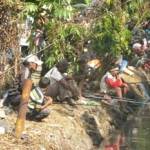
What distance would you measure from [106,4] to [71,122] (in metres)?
3.66

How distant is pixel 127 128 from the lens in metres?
16.2

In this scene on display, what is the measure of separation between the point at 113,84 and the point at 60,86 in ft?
8.57

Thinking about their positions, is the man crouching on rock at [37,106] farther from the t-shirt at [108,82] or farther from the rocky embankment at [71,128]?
the t-shirt at [108,82]

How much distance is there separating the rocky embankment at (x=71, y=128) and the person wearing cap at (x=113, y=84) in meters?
0.48

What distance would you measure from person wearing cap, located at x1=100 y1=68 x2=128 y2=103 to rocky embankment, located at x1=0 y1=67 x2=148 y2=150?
48 cm

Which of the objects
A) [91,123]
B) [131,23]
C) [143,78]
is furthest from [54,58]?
[143,78]

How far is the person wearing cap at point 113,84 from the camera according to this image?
16.1 m

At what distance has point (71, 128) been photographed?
12820 mm

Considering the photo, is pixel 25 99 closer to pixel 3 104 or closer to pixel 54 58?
pixel 3 104

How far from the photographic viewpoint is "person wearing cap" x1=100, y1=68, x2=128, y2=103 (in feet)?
52.9

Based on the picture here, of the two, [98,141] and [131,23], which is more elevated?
[131,23]

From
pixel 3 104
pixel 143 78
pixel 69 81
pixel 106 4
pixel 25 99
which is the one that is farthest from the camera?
pixel 143 78

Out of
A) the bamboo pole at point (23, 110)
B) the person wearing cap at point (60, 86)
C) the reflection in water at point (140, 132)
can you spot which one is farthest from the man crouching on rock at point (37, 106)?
the reflection in water at point (140, 132)

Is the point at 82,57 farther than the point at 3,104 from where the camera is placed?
Yes
